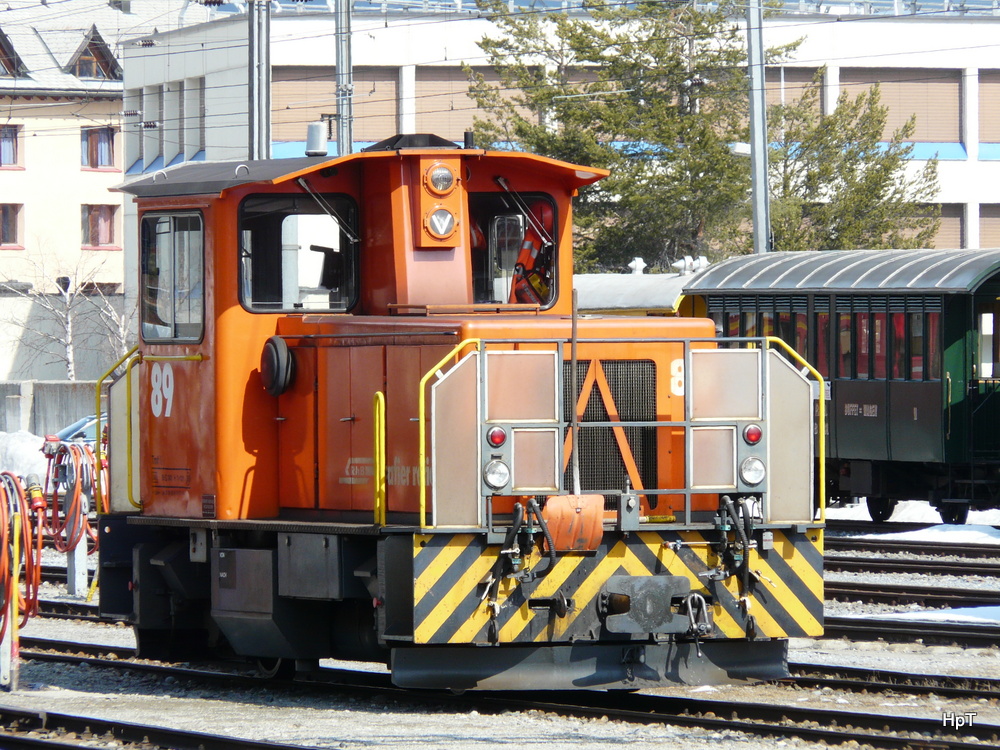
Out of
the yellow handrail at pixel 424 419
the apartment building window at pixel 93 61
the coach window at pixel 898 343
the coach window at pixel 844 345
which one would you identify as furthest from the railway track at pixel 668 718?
the apartment building window at pixel 93 61

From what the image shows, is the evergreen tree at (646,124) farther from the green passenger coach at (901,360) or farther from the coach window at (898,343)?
the coach window at (898,343)

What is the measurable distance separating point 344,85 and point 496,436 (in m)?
16.4

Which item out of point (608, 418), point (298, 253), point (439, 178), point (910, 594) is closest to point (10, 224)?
point (910, 594)

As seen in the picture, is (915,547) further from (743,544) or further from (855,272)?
(743,544)

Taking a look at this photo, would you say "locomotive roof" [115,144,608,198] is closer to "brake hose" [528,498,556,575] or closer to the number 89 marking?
the number 89 marking

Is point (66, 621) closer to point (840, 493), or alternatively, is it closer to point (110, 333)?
point (840, 493)

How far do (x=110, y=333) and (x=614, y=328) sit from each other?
4257 cm

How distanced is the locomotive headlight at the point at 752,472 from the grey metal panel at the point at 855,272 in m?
10.1

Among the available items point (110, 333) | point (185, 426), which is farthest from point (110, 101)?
point (185, 426)

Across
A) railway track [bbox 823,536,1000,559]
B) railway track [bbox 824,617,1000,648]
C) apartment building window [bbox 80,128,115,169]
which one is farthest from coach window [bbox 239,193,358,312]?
apartment building window [bbox 80,128,115,169]

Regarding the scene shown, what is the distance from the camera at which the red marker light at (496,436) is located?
755 cm

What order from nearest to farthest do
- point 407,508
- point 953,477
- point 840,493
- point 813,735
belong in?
point 813,735, point 407,508, point 953,477, point 840,493

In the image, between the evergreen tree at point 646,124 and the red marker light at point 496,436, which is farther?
the evergreen tree at point 646,124

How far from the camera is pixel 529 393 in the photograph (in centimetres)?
770
